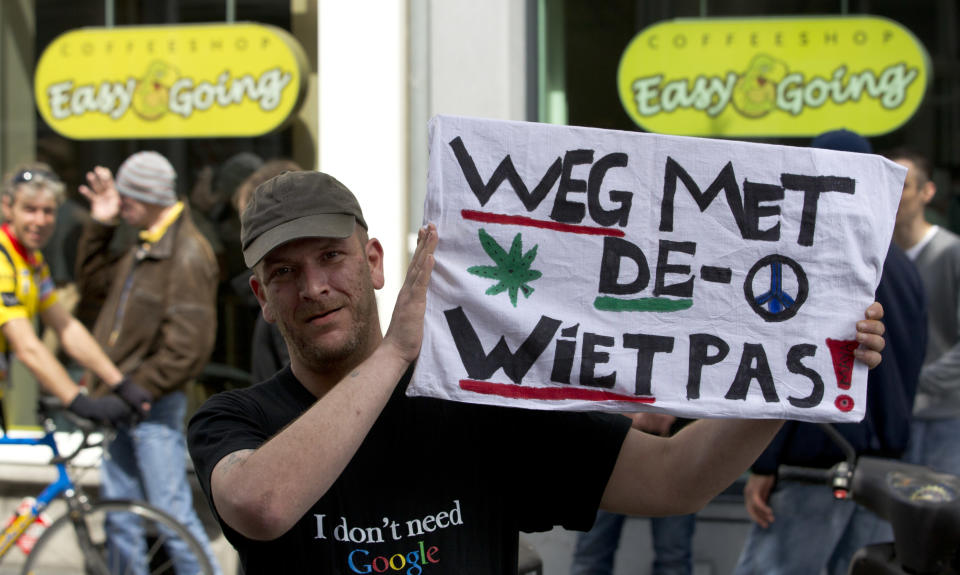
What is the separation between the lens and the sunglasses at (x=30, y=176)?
5180 millimetres

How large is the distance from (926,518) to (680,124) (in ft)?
9.03

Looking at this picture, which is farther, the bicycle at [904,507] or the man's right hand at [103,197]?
the man's right hand at [103,197]

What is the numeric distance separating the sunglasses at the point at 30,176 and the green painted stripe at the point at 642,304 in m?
3.88

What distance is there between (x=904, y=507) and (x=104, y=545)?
11.5ft

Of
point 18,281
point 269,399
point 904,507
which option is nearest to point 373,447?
point 269,399

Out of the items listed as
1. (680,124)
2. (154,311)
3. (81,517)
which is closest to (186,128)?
(154,311)

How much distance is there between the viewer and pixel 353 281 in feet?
6.45

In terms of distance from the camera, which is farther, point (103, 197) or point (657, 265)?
point (103, 197)

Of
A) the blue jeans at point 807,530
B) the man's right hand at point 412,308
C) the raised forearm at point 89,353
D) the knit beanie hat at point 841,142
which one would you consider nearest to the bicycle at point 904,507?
the blue jeans at point 807,530

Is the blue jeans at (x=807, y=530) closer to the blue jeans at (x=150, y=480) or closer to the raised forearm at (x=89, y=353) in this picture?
the blue jeans at (x=150, y=480)

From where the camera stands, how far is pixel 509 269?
2061 millimetres

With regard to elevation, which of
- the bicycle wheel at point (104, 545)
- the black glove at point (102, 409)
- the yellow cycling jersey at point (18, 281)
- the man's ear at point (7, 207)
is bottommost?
the bicycle wheel at point (104, 545)

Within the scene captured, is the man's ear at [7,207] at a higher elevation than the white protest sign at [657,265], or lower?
lower

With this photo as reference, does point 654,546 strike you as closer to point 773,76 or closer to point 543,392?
point 773,76
